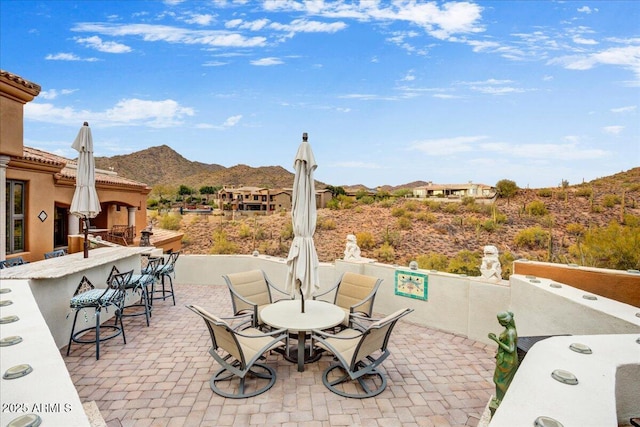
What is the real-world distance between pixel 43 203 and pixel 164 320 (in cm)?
652

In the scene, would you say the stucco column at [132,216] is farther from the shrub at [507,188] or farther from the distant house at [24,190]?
the shrub at [507,188]

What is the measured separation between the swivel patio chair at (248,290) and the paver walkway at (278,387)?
0.70 m

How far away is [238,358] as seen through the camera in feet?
11.1

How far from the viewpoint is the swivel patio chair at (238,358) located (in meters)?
3.33

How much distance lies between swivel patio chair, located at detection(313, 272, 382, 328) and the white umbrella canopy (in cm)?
46

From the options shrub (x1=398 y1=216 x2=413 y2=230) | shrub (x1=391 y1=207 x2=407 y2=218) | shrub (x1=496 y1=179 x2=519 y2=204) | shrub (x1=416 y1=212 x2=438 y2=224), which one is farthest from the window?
shrub (x1=496 y1=179 x2=519 y2=204)

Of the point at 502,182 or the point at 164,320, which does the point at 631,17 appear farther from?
the point at 502,182

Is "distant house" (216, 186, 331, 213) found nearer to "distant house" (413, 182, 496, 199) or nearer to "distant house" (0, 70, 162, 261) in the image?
"distant house" (413, 182, 496, 199)

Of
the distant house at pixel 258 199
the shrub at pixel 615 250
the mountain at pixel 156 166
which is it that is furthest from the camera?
the mountain at pixel 156 166

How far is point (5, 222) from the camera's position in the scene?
25.1 ft

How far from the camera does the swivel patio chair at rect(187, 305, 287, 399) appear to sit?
3.33 m

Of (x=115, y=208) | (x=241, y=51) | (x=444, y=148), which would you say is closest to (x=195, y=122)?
(x=241, y=51)

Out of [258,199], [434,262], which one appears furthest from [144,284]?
[258,199]

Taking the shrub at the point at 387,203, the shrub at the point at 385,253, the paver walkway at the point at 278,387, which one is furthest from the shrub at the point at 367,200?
the paver walkway at the point at 278,387
